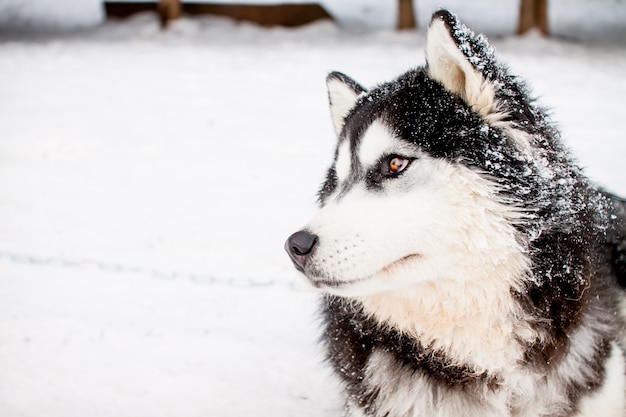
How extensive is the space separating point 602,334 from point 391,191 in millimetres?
992

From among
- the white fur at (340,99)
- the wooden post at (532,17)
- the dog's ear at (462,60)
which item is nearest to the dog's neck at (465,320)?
the dog's ear at (462,60)

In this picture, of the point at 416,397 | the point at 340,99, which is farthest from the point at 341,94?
the point at 416,397

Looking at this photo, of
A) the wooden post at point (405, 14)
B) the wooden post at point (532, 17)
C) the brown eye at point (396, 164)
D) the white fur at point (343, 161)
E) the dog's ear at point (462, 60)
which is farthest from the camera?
the wooden post at point (405, 14)

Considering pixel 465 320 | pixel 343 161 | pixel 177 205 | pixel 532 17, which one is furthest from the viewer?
pixel 532 17

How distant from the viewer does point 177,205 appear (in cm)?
542

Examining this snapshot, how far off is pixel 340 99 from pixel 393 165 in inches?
25.1

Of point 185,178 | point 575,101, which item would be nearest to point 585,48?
point 575,101

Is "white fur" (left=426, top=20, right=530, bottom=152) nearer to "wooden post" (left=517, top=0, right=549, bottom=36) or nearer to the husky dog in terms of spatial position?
the husky dog

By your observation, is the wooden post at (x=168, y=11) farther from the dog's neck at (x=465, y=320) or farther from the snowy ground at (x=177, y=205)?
the dog's neck at (x=465, y=320)

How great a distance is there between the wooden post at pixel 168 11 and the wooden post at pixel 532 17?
24.8 feet

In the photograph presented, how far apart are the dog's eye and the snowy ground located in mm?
1192

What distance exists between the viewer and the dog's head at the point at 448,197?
1.90m

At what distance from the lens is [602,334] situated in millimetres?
2213

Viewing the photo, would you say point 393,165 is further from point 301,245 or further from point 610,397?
point 610,397
